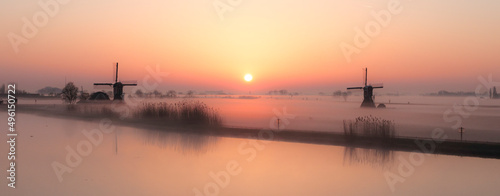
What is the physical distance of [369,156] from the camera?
42.1 ft

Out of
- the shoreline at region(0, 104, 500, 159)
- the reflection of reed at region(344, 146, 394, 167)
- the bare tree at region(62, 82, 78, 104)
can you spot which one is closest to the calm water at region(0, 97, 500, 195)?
the reflection of reed at region(344, 146, 394, 167)

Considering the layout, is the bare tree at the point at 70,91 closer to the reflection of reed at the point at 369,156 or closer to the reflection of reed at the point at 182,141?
the reflection of reed at the point at 182,141

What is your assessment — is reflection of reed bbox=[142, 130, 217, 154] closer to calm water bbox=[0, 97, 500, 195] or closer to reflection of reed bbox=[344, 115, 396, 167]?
calm water bbox=[0, 97, 500, 195]

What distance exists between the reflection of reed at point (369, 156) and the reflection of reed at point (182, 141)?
4968 millimetres

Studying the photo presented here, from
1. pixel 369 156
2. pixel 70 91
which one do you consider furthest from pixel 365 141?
pixel 70 91

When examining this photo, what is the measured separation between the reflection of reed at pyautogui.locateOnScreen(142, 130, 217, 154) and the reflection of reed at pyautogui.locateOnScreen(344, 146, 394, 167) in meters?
4.97

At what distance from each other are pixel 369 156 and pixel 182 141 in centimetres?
758

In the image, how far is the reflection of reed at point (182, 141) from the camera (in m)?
14.2

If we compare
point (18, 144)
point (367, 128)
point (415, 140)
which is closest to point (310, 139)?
point (367, 128)

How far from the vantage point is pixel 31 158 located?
1112 cm

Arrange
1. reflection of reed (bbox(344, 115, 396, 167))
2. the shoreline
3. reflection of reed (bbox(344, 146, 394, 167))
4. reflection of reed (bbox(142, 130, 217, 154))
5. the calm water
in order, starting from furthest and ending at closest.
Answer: reflection of reed (bbox(142, 130, 217, 154)) → the shoreline → reflection of reed (bbox(344, 115, 396, 167)) → reflection of reed (bbox(344, 146, 394, 167)) → the calm water

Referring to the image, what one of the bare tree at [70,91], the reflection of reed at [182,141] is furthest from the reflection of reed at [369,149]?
the bare tree at [70,91]

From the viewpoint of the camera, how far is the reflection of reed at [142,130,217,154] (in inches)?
558

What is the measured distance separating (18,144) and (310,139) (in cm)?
1103
